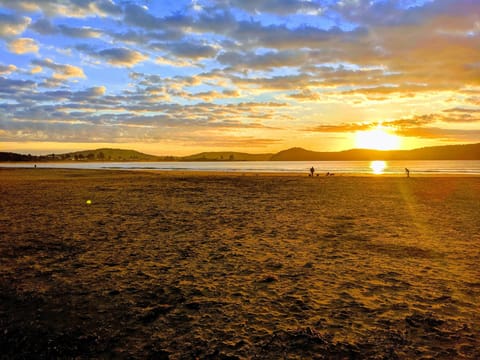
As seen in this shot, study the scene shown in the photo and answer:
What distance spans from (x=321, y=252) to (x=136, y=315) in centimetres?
532

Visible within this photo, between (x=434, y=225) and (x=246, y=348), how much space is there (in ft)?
36.6

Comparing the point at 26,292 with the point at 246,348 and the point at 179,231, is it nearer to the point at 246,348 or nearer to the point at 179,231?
the point at 246,348

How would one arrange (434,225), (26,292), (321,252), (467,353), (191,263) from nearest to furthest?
(467,353), (26,292), (191,263), (321,252), (434,225)

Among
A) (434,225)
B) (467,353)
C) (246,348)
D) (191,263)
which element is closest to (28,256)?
(191,263)

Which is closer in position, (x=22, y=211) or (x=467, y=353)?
(x=467, y=353)

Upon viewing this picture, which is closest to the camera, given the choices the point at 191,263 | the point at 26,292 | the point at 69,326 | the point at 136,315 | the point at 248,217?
the point at 69,326

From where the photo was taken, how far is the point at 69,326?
505 centimetres

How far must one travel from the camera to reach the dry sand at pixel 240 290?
456cm

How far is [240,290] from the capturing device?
648cm

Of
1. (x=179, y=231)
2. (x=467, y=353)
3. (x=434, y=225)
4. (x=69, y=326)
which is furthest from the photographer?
(x=434, y=225)

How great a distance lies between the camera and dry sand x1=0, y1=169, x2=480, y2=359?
456 cm

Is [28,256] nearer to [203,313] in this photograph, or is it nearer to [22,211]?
[203,313]

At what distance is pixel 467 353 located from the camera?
4.33 m

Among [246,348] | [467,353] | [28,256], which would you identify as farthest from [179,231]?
[467,353]
